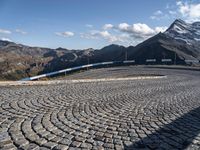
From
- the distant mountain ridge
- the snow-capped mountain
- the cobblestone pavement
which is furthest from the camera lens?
the snow-capped mountain

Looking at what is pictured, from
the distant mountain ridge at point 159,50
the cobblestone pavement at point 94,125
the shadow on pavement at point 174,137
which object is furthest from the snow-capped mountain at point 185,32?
the shadow on pavement at point 174,137

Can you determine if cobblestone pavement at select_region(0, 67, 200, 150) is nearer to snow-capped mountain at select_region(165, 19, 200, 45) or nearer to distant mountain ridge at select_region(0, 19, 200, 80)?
distant mountain ridge at select_region(0, 19, 200, 80)

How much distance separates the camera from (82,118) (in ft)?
24.9

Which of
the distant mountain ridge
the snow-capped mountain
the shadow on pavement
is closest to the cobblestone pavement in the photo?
the shadow on pavement

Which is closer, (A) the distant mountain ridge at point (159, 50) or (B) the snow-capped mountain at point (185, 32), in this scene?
(A) the distant mountain ridge at point (159, 50)

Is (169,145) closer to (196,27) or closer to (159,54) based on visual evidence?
(159,54)

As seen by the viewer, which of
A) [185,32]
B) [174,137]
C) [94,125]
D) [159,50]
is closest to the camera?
[174,137]

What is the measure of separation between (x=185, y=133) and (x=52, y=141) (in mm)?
3664

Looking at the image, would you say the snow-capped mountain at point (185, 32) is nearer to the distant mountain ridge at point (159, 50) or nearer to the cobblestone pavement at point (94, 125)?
the distant mountain ridge at point (159, 50)

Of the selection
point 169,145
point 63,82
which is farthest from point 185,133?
point 63,82

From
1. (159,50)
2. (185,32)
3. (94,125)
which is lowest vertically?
(94,125)

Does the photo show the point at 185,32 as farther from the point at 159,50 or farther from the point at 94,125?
the point at 94,125

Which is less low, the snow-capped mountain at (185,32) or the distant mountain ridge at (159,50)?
A: the snow-capped mountain at (185,32)

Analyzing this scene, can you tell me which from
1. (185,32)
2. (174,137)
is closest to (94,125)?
(174,137)
